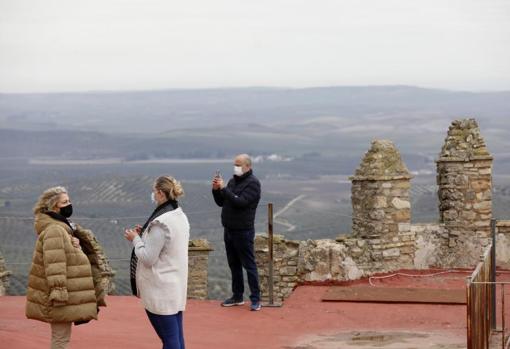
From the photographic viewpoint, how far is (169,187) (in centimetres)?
1115

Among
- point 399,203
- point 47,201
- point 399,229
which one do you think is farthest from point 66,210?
point 399,229

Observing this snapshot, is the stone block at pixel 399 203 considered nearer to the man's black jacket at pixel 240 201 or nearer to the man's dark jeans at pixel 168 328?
the man's black jacket at pixel 240 201

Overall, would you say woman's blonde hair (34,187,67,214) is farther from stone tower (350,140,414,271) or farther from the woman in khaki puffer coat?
stone tower (350,140,414,271)

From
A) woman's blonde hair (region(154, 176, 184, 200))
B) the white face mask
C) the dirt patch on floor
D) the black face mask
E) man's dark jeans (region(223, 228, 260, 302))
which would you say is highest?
the white face mask

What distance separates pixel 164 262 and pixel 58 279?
38.6 inches

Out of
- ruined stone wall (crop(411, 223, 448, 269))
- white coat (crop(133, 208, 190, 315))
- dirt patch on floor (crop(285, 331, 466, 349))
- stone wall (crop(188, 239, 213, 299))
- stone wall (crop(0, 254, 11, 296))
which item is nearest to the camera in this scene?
white coat (crop(133, 208, 190, 315))

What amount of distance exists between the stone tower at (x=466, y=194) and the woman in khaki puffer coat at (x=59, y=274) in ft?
29.0

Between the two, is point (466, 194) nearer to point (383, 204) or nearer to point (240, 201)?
point (383, 204)

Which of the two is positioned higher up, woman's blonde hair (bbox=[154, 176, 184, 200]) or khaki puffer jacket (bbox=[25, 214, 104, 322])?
woman's blonde hair (bbox=[154, 176, 184, 200])

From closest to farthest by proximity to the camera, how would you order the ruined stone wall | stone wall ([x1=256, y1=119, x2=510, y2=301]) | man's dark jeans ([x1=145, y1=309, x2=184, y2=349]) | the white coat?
the white coat < man's dark jeans ([x1=145, y1=309, x2=184, y2=349]) < stone wall ([x1=256, y1=119, x2=510, y2=301]) < the ruined stone wall

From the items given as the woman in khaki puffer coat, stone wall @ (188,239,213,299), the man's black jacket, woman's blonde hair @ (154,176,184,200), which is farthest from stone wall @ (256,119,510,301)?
the woman in khaki puffer coat

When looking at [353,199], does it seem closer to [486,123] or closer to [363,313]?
[363,313]

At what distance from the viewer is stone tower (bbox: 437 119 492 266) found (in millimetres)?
18594

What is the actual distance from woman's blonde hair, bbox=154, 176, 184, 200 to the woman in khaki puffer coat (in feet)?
2.76
